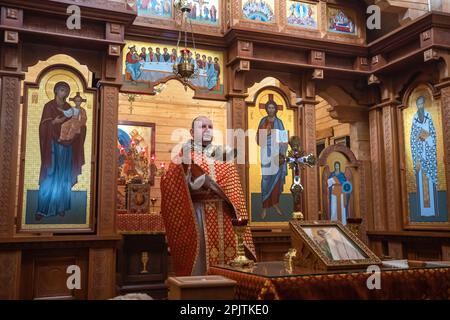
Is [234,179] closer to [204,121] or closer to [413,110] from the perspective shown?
[204,121]

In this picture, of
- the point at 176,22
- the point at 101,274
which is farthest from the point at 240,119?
the point at 101,274

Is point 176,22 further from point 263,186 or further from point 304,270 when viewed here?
point 304,270

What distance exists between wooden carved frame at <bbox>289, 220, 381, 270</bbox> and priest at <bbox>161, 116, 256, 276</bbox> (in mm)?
1179

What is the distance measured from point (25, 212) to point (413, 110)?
5.67 metres

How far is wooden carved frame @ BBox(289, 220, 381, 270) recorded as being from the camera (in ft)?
12.0

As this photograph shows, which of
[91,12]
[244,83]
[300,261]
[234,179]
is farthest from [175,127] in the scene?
[300,261]

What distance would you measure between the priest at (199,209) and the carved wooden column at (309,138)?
2.39 m

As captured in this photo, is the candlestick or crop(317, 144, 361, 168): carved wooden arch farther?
crop(317, 144, 361, 168): carved wooden arch

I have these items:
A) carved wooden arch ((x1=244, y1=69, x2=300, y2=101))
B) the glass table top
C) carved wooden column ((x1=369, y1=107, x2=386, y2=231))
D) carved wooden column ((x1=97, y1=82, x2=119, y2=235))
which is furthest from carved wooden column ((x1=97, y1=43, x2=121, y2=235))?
carved wooden column ((x1=369, y1=107, x2=386, y2=231))

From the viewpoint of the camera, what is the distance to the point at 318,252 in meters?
3.77

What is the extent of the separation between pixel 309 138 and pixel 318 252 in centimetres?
414

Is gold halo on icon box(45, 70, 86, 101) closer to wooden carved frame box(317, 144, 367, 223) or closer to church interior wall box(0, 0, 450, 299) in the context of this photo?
church interior wall box(0, 0, 450, 299)

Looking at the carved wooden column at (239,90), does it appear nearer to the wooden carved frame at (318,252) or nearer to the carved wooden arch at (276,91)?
the carved wooden arch at (276,91)
